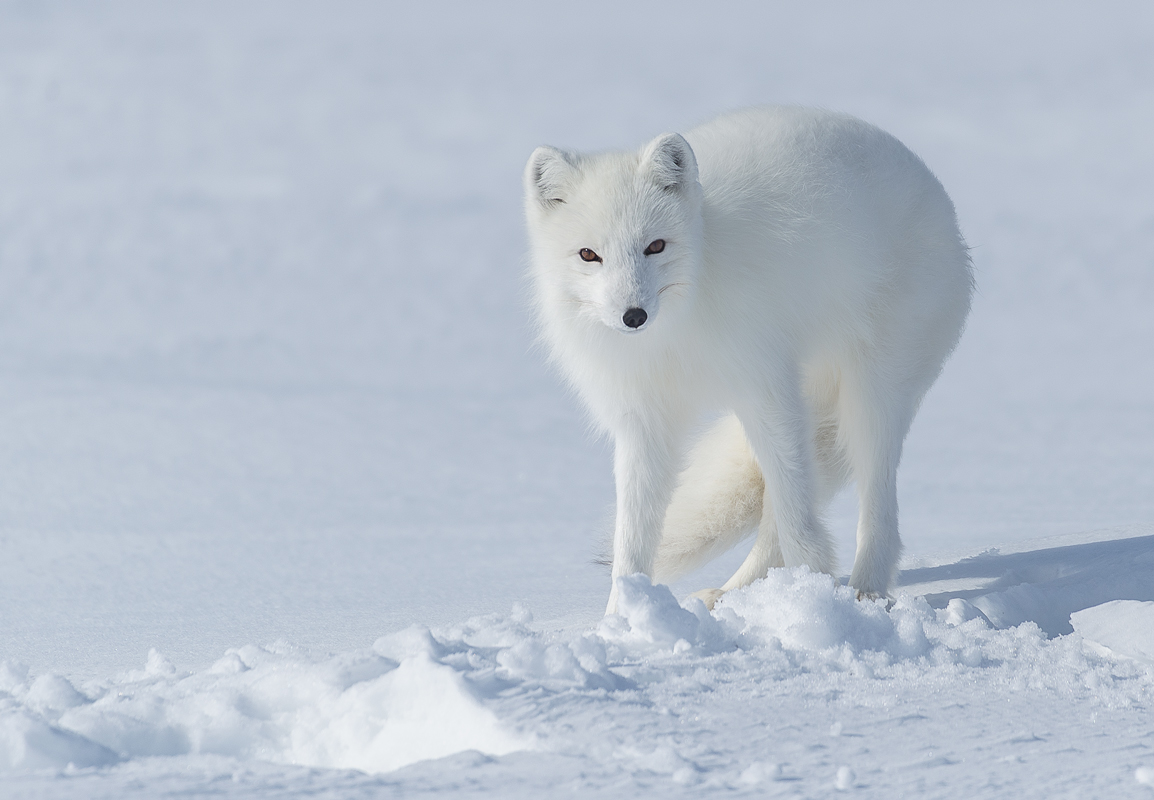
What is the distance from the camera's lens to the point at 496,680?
7.64ft

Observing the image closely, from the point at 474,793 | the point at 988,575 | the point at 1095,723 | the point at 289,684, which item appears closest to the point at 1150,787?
the point at 1095,723

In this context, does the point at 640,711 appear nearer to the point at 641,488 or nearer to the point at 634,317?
the point at 634,317

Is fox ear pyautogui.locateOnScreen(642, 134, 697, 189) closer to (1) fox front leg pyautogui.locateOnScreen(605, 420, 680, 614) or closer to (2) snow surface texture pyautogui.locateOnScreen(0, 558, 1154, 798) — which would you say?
(1) fox front leg pyautogui.locateOnScreen(605, 420, 680, 614)

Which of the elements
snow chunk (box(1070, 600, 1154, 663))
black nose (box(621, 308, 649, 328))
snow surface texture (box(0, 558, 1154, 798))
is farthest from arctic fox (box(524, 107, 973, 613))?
snow surface texture (box(0, 558, 1154, 798))

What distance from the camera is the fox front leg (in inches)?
146

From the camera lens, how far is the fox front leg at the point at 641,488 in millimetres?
3707

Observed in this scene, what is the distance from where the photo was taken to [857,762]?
206 cm

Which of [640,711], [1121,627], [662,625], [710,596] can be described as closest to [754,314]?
[710,596]

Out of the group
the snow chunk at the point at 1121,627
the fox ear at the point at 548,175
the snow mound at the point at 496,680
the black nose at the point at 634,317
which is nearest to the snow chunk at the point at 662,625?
the snow mound at the point at 496,680

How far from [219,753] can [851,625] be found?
1504 mm

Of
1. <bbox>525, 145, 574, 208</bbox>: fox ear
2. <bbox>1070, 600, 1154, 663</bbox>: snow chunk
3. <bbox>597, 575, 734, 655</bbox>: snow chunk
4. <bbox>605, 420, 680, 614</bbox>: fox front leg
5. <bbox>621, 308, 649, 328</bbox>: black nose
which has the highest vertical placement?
<bbox>525, 145, 574, 208</bbox>: fox ear

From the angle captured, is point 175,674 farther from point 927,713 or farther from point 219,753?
point 927,713

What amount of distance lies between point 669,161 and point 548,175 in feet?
1.26

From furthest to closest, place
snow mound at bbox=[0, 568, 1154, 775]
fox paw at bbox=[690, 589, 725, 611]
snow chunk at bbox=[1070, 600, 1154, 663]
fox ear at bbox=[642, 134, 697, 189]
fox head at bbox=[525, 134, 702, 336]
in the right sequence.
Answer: fox paw at bbox=[690, 589, 725, 611], fox ear at bbox=[642, 134, 697, 189], fox head at bbox=[525, 134, 702, 336], snow chunk at bbox=[1070, 600, 1154, 663], snow mound at bbox=[0, 568, 1154, 775]
